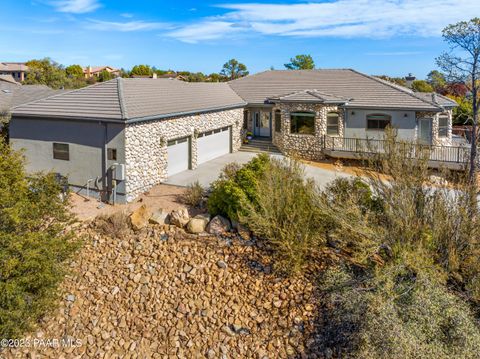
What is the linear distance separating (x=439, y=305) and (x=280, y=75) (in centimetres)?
2437

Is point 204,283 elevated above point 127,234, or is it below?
below

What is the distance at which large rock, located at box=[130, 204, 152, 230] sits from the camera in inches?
543

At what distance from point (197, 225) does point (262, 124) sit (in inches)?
647

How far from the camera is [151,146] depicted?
17.9 metres

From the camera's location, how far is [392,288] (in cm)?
913

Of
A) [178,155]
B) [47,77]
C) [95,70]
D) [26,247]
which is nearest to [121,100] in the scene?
[178,155]

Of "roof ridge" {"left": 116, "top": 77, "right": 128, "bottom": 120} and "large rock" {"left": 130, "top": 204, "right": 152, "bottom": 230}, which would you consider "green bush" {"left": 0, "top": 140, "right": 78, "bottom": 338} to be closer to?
"large rock" {"left": 130, "top": 204, "right": 152, "bottom": 230}

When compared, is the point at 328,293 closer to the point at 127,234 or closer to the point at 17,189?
the point at 127,234

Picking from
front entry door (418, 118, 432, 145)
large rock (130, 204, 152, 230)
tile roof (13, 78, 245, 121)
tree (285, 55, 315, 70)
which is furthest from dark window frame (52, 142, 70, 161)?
tree (285, 55, 315, 70)

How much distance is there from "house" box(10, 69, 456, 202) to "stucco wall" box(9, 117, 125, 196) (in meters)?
0.04

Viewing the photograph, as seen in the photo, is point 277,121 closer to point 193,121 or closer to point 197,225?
point 193,121

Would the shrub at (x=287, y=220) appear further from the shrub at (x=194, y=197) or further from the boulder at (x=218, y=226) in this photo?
the shrub at (x=194, y=197)

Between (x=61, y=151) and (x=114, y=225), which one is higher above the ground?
(x=61, y=151)

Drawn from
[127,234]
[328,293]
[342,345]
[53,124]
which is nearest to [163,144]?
[53,124]
